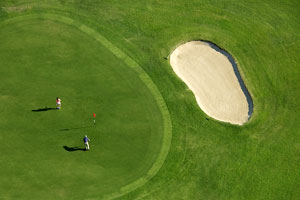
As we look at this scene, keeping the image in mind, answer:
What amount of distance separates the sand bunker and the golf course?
0.14m

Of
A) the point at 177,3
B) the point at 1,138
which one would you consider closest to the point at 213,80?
the point at 177,3

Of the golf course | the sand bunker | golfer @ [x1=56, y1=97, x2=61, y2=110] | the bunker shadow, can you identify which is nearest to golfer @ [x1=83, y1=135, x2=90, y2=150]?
the golf course

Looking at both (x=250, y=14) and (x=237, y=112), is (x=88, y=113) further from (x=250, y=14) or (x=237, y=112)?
(x=250, y=14)

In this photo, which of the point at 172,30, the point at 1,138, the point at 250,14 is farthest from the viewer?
the point at 250,14

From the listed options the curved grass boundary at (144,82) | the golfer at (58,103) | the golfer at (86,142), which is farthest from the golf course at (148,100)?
the golfer at (86,142)

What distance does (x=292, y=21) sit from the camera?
54875mm

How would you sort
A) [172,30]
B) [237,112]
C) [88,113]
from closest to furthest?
1. [88,113]
2. [237,112]
3. [172,30]

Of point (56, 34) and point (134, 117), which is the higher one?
point (56, 34)

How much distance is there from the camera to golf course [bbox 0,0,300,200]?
1523 inches

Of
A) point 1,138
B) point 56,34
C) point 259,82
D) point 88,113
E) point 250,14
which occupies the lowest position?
point 1,138

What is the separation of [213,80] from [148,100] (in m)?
9.07

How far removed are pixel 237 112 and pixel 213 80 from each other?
508cm

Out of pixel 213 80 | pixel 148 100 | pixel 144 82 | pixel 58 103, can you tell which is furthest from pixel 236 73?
pixel 58 103

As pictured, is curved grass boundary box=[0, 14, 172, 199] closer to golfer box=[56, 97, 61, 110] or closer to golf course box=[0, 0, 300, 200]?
golf course box=[0, 0, 300, 200]
